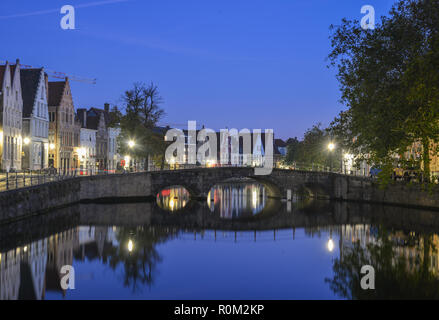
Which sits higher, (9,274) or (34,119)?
(34,119)

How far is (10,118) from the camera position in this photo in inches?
1847

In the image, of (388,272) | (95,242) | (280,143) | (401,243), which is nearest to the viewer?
(388,272)

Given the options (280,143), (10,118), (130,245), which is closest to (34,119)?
(10,118)

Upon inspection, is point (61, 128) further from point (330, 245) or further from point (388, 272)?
point (388, 272)

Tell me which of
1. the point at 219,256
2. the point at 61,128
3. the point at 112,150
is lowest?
the point at 219,256

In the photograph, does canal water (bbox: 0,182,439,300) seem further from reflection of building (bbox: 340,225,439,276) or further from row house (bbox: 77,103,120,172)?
row house (bbox: 77,103,120,172)

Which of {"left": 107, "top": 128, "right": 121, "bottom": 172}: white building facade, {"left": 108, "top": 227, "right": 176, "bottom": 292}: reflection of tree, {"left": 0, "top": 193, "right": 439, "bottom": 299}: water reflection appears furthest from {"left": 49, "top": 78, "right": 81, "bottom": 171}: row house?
{"left": 108, "top": 227, "right": 176, "bottom": 292}: reflection of tree

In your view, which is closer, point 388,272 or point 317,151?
point 388,272

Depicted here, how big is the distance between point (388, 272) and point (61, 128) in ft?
164

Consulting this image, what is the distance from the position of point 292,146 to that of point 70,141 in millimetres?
45126

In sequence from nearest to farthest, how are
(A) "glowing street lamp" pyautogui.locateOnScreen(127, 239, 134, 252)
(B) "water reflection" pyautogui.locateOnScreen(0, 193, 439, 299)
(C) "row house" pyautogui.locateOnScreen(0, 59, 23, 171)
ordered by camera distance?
(B) "water reflection" pyautogui.locateOnScreen(0, 193, 439, 299) → (A) "glowing street lamp" pyautogui.locateOnScreen(127, 239, 134, 252) → (C) "row house" pyautogui.locateOnScreen(0, 59, 23, 171)

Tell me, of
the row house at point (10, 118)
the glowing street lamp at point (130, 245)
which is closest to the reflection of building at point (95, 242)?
the glowing street lamp at point (130, 245)

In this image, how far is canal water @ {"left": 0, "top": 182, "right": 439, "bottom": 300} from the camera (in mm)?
17391

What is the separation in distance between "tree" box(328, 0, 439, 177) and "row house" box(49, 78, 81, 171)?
37385mm
